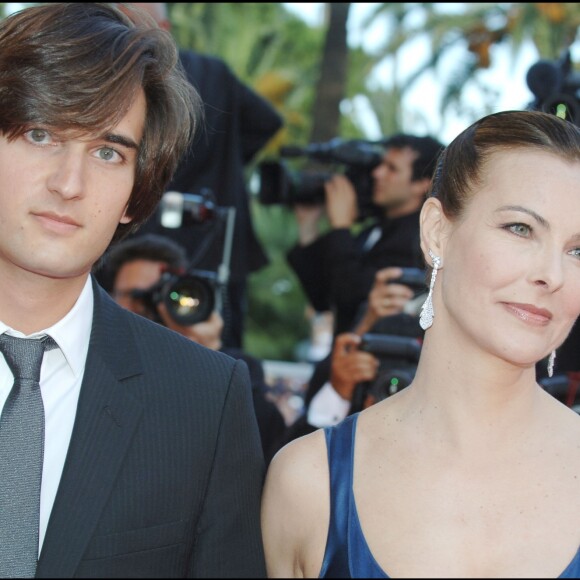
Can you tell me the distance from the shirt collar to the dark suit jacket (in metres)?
0.03

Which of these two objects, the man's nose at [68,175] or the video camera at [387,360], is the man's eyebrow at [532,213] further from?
the video camera at [387,360]

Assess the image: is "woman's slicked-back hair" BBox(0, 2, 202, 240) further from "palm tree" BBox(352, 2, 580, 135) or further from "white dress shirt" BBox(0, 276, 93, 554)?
"palm tree" BBox(352, 2, 580, 135)

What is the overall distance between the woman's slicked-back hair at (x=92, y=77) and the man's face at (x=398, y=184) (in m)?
2.34

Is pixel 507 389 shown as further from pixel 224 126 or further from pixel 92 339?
pixel 224 126

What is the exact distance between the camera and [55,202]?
2.16 meters

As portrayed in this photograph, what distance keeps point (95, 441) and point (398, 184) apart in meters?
2.92

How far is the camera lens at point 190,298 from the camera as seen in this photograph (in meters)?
3.89

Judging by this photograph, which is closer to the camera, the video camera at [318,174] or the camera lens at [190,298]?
the camera lens at [190,298]

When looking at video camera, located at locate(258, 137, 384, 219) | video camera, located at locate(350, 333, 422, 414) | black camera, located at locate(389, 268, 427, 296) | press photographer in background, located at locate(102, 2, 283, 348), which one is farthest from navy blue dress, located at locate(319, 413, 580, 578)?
video camera, located at locate(258, 137, 384, 219)

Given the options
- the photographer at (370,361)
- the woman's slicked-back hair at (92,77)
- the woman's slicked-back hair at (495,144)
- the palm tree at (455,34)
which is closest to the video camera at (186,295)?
the photographer at (370,361)

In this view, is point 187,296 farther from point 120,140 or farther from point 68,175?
point 68,175

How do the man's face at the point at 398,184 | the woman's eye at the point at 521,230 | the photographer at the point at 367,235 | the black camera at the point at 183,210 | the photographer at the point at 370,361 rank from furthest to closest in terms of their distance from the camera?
the man's face at the point at 398,184 < the photographer at the point at 367,235 < the black camera at the point at 183,210 < the photographer at the point at 370,361 < the woman's eye at the point at 521,230

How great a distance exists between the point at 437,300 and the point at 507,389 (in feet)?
0.93

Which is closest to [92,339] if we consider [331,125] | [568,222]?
[568,222]
